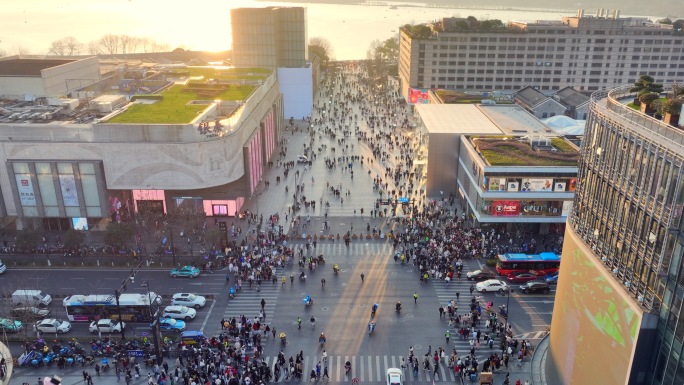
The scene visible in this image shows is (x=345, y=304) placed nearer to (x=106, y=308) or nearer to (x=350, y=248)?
(x=350, y=248)

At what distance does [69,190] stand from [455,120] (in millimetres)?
38978

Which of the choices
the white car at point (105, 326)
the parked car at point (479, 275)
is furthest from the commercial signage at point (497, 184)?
the white car at point (105, 326)

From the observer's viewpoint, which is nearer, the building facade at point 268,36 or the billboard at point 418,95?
the building facade at point 268,36

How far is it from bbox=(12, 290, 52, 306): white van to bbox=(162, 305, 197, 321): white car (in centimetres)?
848

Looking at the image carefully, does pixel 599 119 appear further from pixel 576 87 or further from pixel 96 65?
pixel 576 87

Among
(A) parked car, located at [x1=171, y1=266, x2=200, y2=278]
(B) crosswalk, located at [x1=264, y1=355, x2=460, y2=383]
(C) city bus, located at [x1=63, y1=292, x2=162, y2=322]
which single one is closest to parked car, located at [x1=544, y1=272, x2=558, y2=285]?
(B) crosswalk, located at [x1=264, y1=355, x2=460, y2=383]

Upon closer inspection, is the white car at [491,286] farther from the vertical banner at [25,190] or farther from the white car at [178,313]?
the vertical banner at [25,190]

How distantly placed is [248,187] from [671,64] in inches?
3101

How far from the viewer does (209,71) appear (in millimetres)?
78812

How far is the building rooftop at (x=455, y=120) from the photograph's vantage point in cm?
5440

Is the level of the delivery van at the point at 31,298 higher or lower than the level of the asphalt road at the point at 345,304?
higher

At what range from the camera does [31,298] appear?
35.0 m

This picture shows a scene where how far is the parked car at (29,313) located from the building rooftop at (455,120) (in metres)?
36.4

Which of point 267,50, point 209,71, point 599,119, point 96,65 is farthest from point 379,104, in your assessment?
point 599,119
